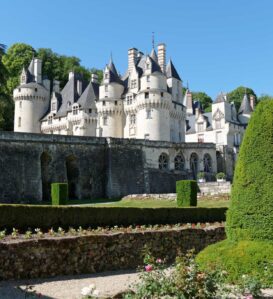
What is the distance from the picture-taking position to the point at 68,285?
984 cm

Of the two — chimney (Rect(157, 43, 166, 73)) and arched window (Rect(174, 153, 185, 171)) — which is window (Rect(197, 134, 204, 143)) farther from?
arched window (Rect(174, 153, 185, 171))

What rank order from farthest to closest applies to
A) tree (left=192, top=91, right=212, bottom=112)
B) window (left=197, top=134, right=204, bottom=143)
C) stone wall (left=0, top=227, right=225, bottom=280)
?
1. tree (left=192, top=91, right=212, bottom=112)
2. window (left=197, top=134, right=204, bottom=143)
3. stone wall (left=0, top=227, right=225, bottom=280)

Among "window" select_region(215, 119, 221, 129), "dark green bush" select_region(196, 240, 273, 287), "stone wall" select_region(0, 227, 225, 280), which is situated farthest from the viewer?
"window" select_region(215, 119, 221, 129)

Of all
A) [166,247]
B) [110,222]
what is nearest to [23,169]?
[110,222]

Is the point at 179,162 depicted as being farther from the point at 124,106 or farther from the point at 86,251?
the point at 86,251

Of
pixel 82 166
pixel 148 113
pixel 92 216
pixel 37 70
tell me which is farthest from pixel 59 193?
pixel 37 70

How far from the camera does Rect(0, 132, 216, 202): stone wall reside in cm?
3075

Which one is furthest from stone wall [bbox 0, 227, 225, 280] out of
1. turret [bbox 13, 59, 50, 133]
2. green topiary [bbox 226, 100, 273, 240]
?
turret [bbox 13, 59, 50, 133]

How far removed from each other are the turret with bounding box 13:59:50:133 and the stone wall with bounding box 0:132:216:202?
17.3 metres

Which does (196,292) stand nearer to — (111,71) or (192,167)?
(192,167)

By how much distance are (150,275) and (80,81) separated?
149 feet

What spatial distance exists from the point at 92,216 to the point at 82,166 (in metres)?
18.9

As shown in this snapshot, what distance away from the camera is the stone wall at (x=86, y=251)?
10.1 m

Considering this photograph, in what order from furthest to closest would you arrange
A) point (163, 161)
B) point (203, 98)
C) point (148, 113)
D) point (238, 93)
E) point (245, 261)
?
point (203, 98) < point (238, 93) < point (148, 113) < point (163, 161) < point (245, 261)
